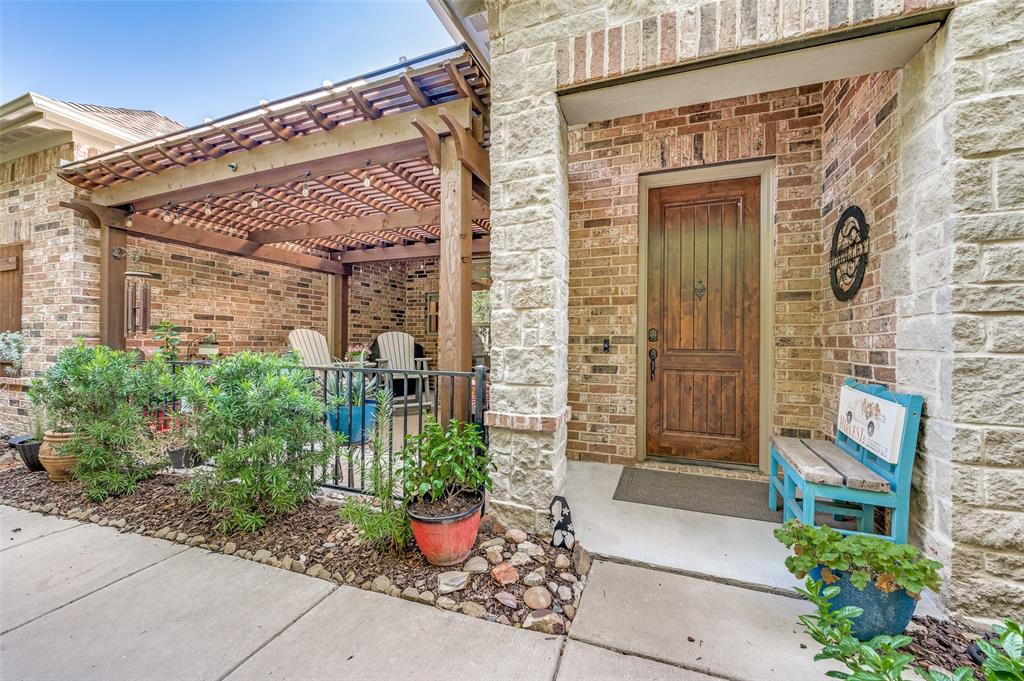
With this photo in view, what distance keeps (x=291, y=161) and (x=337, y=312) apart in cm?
400

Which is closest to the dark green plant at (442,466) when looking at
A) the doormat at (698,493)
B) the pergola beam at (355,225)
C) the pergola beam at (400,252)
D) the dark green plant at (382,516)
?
the dark green plant at (382,516)

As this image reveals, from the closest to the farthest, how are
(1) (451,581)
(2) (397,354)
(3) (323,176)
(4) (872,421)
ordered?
(1) (451,581) < (4) (872,421) < (3) (323,176) < (2) (397,354)

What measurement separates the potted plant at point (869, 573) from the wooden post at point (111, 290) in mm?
5568

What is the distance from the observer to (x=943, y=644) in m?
1.30

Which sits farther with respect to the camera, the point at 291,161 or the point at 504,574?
the point at 291,161

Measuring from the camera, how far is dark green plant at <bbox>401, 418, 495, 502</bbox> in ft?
5.98

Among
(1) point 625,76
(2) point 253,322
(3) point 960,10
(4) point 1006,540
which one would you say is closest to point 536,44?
(1) point 625,76

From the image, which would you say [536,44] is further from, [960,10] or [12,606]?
[12,606]

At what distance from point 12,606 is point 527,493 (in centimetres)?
212

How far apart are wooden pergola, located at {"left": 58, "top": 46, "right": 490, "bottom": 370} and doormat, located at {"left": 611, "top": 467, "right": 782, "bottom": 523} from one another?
4.37 ft

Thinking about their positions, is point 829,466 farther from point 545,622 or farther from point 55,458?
Result: point 55,458

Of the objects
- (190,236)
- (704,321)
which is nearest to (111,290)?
(190,236)

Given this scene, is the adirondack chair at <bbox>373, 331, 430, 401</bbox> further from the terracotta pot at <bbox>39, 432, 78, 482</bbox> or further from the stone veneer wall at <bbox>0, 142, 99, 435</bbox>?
the terracotta pot at <bbox>39, 432, 78, 482</bbox>

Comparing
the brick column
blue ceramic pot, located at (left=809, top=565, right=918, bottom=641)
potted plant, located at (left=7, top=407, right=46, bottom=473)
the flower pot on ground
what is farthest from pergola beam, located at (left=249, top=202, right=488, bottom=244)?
blue ceramic pot, located at (left=809, top=565, right=918, bottom=641)
